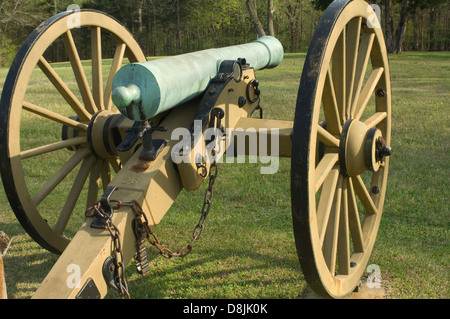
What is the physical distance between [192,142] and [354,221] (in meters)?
1.07

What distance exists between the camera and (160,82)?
7.95 ft

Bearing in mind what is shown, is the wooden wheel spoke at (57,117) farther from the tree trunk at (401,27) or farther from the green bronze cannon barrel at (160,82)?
the tree trunk at (401,27)

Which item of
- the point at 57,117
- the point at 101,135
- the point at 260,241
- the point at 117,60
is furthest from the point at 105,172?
the point at 260,241

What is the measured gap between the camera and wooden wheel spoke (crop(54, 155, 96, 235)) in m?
3.31

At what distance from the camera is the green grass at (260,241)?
3.44m

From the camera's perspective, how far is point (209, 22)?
36844mm

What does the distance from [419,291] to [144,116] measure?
2.19 meters

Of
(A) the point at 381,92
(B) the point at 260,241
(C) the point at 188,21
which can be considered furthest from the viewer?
(C) the point at 188,21

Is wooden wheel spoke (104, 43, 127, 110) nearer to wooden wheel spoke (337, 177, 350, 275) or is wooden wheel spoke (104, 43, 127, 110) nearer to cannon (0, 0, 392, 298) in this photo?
cannon (0, 0, 392, 298)

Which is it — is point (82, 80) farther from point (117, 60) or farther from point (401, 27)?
point (401, 27)

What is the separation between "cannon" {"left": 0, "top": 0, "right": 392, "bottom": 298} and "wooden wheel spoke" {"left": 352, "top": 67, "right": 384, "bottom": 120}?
0.04 ft

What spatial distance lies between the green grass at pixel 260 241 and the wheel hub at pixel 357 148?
3.58 ft

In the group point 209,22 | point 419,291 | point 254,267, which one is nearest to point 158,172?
point 254,267

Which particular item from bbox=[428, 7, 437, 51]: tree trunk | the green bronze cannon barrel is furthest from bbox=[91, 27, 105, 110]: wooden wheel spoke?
bbox=[428, 7, 437, 51]: tree trunk
